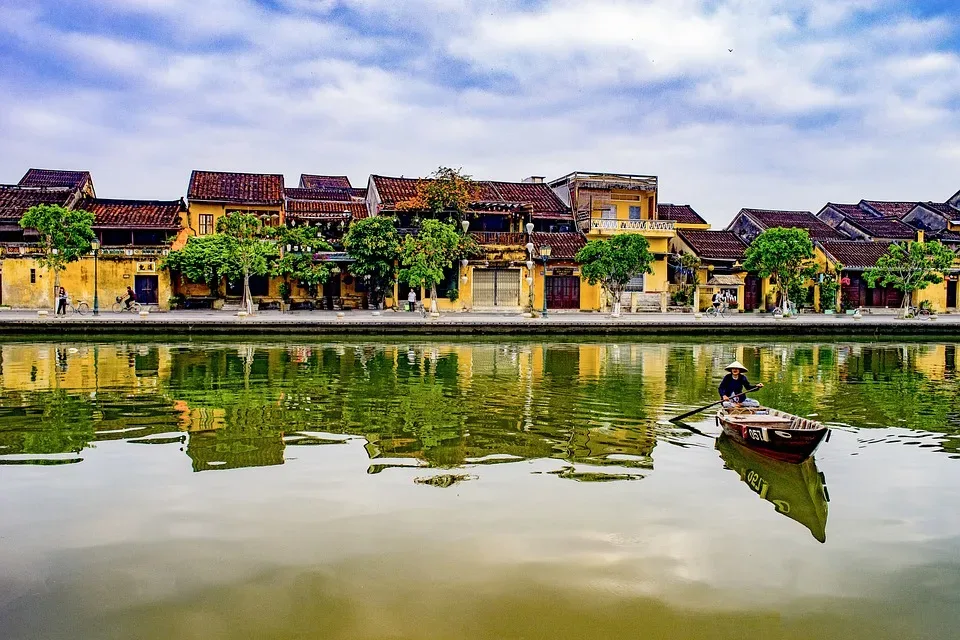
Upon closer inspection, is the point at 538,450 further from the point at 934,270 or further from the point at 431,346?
the point at 934,270

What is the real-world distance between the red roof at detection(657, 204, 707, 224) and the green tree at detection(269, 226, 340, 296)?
800 inches

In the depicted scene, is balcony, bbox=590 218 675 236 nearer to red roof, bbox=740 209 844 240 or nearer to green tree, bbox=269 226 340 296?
red roof, bbox=740 209 844 240

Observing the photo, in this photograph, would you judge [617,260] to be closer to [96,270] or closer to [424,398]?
[96,270]

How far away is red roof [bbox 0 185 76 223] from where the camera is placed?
37875 millimetres

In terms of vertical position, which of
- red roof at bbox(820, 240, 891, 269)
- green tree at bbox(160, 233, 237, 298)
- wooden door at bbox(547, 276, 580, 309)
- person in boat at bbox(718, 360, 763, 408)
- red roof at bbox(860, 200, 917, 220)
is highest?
red roof at bbox(860, 200, 917, 220)

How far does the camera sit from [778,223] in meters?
49.3

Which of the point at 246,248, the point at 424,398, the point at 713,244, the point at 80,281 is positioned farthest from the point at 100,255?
the point at 713,244

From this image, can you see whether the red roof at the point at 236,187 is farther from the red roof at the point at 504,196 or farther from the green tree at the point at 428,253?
the green tree at the point at 428,253

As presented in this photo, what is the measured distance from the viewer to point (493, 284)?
4047 cm

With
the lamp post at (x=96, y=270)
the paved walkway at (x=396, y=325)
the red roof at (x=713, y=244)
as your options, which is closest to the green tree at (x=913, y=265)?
the paved walkway at (x=396, y=325)

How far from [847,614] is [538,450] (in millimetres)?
5372

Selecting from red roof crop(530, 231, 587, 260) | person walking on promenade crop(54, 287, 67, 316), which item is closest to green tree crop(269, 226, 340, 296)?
person walking on promenade crop(54, 287, 67, 316)

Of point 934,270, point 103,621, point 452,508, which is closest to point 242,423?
point 452,508

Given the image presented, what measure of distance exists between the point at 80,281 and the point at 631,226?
23.9m
